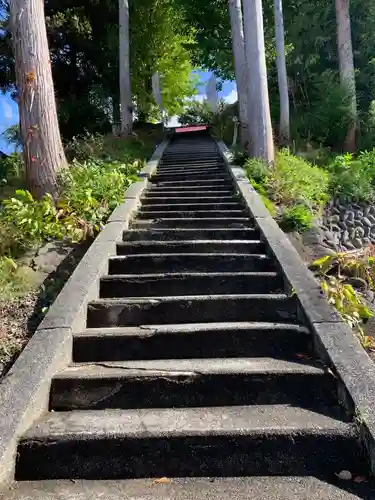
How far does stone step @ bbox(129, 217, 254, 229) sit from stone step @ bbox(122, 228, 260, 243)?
14.0 inches

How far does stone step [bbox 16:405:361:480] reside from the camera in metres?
2.20

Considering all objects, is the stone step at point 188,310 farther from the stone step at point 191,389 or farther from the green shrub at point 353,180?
the green shrub at point 353,180

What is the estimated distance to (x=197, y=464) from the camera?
221 centimetres

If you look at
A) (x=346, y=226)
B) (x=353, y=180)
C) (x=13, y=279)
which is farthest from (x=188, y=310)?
(x=353, y=180)

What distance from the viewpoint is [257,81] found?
8406 mm

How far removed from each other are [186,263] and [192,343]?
1.40 meters

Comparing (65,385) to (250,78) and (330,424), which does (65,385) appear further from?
(250,78)

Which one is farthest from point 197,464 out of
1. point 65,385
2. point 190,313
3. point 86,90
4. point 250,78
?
point 86,90

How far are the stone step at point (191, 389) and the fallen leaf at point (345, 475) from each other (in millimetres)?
501

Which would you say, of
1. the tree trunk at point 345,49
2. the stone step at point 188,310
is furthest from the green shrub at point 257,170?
the tree trunk at point 345,49

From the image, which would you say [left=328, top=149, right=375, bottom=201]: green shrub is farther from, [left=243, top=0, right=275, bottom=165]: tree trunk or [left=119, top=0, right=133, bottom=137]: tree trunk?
[left=119, top=0, right=133, bottom=137]: tree trunk

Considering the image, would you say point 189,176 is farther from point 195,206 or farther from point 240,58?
point 240,58

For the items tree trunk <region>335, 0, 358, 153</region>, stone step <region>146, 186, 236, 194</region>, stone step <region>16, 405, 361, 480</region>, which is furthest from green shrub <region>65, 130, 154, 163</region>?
stone step <region>16, 405, 361, 480</region>

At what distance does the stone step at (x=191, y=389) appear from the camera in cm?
262
